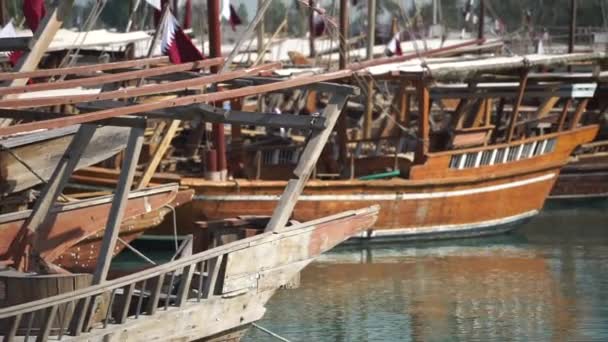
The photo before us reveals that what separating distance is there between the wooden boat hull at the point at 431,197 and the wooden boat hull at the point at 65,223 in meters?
6.14

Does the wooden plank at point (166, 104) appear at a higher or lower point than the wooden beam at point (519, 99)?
higher

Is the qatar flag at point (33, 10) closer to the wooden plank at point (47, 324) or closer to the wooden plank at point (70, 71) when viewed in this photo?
the wooden plank at point (70, 71)

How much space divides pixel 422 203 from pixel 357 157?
5.17 feet

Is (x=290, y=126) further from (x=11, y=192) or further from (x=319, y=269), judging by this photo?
(x=319, y=269)

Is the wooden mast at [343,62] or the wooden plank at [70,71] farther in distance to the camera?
the wooden mast at [343,62]

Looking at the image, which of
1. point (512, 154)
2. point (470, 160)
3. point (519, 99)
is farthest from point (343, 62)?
point (512, 154)

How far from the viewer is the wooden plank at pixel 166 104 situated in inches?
391

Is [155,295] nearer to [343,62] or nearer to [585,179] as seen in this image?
[343,62]

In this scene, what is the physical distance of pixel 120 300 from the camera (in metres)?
11.8

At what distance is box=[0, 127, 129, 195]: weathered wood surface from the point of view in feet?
45.0

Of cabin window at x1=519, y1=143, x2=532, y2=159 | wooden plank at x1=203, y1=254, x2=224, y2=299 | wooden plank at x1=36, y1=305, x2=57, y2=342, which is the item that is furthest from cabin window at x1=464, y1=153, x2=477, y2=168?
wooden plank at x1=36, y1=305, x2=57, y2=342

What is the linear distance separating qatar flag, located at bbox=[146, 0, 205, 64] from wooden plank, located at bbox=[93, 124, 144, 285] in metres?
4.30

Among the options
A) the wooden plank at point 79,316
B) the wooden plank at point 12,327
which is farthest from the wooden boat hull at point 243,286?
the wooden plank at point 12,327

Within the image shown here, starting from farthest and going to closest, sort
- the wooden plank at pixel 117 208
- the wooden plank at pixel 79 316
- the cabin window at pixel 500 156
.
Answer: the cabin window at pixel 500 156, the wooden plank at pixel 117 208, the wooden plank at pixel 79 316
